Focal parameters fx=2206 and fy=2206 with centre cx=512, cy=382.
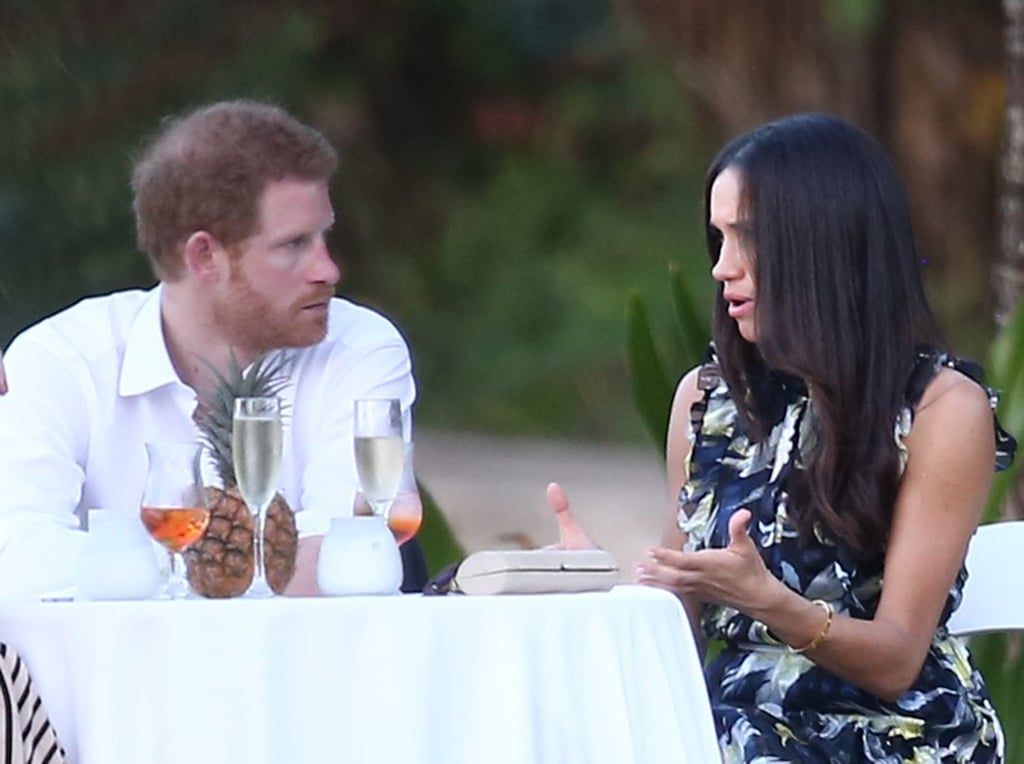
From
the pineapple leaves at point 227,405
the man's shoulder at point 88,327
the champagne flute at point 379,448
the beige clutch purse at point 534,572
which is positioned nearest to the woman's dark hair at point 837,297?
the beige clutch purse at point 534,572

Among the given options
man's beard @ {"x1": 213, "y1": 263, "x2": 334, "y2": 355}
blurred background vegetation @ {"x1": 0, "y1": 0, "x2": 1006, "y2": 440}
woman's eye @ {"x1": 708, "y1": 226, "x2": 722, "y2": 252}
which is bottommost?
blurred background vegetation @ {"x1": 0, "y1": 0, "x2": 1006, "y2": 440}

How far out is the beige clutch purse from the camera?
2.24 meters

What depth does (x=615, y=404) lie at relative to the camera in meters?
8.98

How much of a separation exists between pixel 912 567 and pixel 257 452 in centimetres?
82

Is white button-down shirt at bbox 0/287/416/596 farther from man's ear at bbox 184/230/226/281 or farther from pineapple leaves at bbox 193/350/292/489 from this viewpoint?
pineapple leaves at bbox 193/350/292/489

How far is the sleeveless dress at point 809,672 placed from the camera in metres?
2.63

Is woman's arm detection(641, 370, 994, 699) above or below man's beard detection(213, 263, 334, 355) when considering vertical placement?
below

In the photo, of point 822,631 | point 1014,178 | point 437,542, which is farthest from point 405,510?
point 1014,178

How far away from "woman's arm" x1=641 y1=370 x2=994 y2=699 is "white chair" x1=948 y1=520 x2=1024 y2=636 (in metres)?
0.29

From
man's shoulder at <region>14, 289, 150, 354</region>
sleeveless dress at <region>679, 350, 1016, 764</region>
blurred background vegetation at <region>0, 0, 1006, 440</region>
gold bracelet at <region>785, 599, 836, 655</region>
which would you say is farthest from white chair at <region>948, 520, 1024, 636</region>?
blurred background vegetation at <region>0, 0, 1006, 440</region>

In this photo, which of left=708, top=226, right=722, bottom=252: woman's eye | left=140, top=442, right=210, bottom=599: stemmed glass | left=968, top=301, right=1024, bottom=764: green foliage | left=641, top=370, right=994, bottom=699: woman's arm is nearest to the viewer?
left=140, top=442, right=210, bottom=599: stemmed glass

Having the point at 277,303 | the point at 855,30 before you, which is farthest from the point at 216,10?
the point at 277,303

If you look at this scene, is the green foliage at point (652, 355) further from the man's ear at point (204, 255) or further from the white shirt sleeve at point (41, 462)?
the white shirt sleeve at point (41, 462)

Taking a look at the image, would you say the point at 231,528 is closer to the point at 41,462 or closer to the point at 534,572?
the point at 534,572
